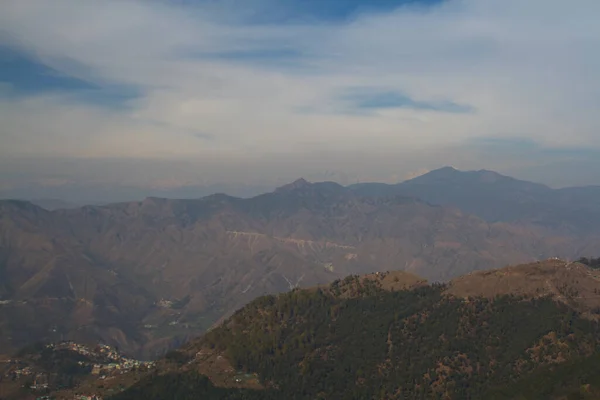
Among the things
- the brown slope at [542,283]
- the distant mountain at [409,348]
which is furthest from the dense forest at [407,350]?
the brown slope at [542,283]

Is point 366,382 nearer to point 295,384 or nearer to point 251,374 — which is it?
point 295,384

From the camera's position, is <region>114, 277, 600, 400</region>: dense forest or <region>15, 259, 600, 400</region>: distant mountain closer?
<region>114, 277, 600, 400</region>: dense forest

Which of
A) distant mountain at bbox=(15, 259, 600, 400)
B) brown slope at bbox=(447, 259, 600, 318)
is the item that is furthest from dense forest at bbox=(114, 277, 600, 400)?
brown slope at bbox=(447, 259, 600, 318)

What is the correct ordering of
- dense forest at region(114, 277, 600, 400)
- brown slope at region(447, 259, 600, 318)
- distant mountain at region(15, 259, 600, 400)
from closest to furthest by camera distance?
dense forest at region(114, 277, 600, 400) → distant mountain at region(15, 259, 600, 400) → brown slope at region(447, 259, 600, 318)

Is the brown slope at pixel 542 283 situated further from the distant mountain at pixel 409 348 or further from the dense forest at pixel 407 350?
the dense forest at pixel 407 350

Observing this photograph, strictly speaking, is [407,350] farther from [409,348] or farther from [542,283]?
[542,283]

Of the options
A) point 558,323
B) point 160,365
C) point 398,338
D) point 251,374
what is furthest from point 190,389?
point 558,323

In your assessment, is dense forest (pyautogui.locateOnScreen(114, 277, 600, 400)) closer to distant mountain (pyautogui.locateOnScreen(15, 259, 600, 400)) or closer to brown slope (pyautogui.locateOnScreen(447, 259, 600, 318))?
distant mountain (pyautogui.locateOnScreen(15, 259, 600, 400))
